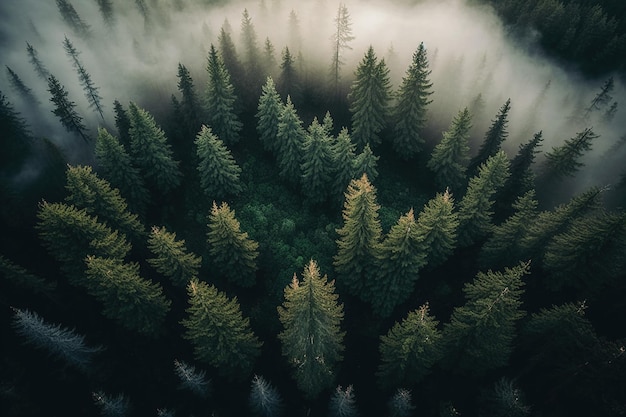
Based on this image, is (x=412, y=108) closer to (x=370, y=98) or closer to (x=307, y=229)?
(x=370, y=98)

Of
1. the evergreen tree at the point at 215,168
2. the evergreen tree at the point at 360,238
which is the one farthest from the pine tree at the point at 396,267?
the evergreen tree at the point at 215,168

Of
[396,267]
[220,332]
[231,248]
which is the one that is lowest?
[231,248]

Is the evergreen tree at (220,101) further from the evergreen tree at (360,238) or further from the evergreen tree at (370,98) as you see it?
the evergreen tree at (360,238)

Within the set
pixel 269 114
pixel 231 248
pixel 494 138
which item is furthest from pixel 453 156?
pixel 231 248

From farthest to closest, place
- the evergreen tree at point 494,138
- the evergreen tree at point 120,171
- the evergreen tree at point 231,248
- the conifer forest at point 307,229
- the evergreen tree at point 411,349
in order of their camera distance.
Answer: the evergreen tree at point 494,138
the evergreen tree at point 120,171
the evergreen tree at point 231,248
the conifer forest at point 307,229
the evergreen tree at point 411,349

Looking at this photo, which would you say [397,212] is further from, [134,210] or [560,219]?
[134,210]
